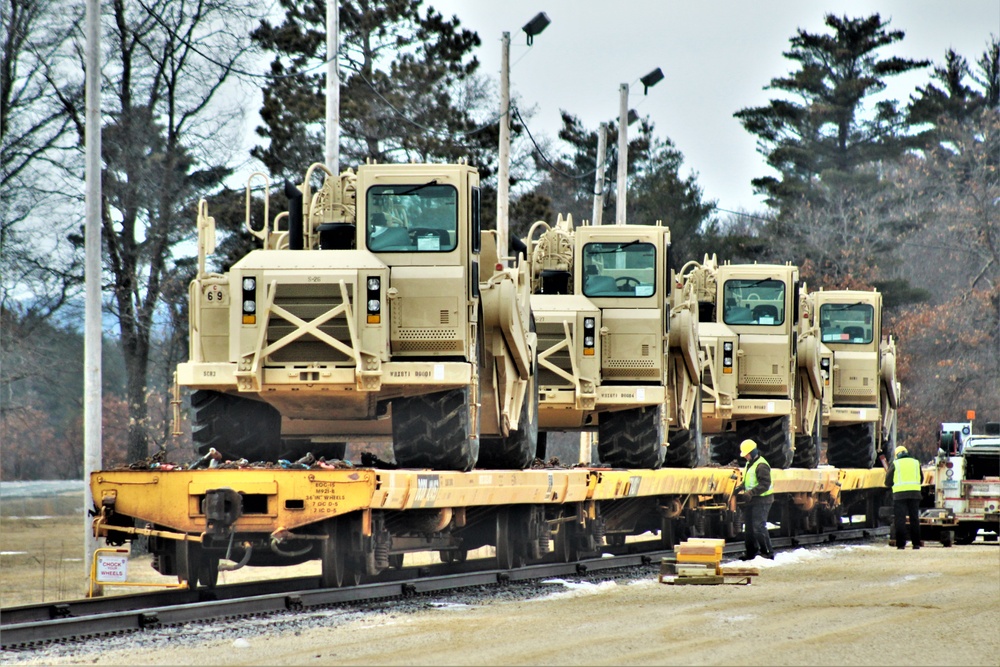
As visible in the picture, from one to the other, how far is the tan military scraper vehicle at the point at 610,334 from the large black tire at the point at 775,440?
5692 mm

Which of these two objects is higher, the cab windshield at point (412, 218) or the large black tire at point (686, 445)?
the cab windshield at point (412, 218)

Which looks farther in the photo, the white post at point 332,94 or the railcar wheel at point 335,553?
the white post at point 332,94

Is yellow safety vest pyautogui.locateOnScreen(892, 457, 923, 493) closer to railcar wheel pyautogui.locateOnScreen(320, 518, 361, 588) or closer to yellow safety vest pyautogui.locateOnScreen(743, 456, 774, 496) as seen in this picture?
yellow safety vest pyautogui.locateOnScreen(743, 456, 774, 496)

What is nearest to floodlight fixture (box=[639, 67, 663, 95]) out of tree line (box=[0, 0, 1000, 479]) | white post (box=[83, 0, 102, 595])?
tree line (box=[0, 0, 1000, 479])

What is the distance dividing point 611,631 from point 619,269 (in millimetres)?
10474

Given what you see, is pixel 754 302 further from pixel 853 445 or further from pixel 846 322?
pixel 853 445

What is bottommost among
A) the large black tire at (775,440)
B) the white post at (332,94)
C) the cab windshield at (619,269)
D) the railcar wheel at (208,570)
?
the railcar wheel at (208,570)

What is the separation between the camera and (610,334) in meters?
22.4

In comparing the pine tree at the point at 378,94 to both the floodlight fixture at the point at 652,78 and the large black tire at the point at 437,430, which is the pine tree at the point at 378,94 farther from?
the large black tire at the point at 437,430

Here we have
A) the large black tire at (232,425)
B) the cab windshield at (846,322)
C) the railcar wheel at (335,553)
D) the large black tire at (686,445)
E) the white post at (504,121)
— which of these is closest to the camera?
the railcar wheel at (335,553)

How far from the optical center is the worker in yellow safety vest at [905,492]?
84.9 ft

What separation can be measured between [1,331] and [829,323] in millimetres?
15980

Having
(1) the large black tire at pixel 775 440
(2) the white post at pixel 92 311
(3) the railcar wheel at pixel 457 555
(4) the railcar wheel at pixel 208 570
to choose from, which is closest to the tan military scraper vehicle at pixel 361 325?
(4) the railcar wheel at pixel 208 570

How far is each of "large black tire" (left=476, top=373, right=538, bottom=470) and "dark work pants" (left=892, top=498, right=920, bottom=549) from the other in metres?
9.10
